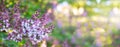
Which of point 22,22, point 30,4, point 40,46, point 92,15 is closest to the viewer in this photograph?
point 22,22

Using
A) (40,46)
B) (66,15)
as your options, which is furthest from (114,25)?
(40,46)

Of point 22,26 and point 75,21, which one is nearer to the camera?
point 22,26

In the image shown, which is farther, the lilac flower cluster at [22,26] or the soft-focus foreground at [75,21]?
the soft-focus foreground at [75,21]

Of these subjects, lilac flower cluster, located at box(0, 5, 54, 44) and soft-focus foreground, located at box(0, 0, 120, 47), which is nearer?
lilac flower cluster, located at box(0, 5, 54, 44)

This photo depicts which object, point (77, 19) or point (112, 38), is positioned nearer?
point (77, 19)

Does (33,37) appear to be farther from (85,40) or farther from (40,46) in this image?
→ (85,40)

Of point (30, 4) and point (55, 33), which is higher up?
point (30, 4)
